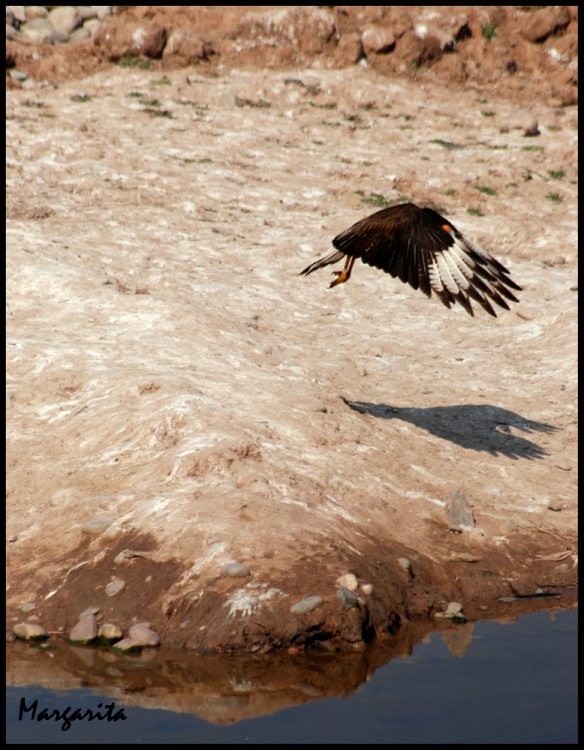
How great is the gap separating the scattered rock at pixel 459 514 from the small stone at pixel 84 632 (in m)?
2.56

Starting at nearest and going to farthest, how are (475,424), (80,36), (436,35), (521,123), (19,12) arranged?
(475,424) → (521,123) → (436,35) → (80,36) → (19,12)

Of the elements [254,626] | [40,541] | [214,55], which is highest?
[214,55]

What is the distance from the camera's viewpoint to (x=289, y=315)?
972cm

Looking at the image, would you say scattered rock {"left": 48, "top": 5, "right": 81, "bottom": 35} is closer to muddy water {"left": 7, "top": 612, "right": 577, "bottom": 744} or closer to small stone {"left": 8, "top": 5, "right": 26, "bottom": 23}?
small stone {"left": 8, "top": 5, "right": 26, "bottom": 23}

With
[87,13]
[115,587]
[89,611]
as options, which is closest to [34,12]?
[87,13]

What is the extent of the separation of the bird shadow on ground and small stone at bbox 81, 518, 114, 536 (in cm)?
265

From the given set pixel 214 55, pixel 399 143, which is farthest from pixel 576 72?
pixel 214 55

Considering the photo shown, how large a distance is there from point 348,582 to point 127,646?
125cm

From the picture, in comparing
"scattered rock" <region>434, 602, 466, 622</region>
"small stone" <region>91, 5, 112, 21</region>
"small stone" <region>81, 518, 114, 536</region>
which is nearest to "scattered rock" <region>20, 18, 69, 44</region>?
"small stone" <region>91, 5, 112, 21</region>

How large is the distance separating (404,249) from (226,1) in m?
15.4

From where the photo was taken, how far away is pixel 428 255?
20.2ft

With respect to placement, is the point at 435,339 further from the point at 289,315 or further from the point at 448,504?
the point at 448,504

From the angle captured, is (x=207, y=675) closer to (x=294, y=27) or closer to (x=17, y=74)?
(x=17, y=74)

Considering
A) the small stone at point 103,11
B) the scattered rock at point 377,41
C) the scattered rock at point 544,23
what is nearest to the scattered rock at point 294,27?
the scattered rock at point 377,41
